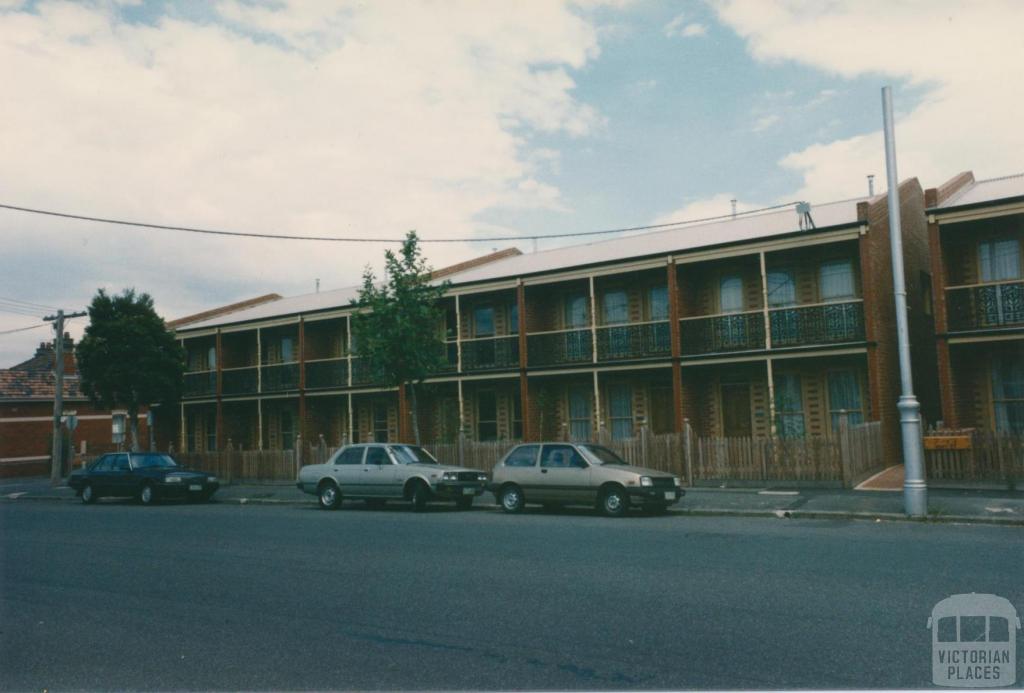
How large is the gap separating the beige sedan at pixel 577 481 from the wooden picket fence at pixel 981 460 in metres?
6.15

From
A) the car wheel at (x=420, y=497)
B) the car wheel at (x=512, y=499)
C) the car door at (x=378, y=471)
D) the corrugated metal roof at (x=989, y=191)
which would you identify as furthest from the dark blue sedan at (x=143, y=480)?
the corrugated metal roof at (x=989, y=191)

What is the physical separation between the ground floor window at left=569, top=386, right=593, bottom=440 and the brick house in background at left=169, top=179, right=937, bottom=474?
0.16 feet

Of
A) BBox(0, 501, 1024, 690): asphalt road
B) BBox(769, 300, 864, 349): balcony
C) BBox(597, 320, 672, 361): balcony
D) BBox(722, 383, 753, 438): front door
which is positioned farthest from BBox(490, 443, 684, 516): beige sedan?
BBox(722, 383, 753, 438): front door

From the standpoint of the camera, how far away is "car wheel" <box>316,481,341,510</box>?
61.3 ft

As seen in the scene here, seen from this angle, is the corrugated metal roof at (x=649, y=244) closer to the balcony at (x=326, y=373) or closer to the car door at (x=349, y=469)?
the balcony at (x=326, y=373)

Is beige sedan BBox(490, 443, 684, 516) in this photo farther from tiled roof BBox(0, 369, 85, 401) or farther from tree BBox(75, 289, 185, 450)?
tiled roof BBox(0, 369, 85, 401)

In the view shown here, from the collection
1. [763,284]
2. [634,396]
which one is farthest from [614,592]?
[634,396]

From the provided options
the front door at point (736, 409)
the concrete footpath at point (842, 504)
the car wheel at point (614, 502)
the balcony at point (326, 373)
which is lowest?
the concrete footpath at point (842, 504)

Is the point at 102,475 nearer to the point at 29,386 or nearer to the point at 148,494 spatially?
the point at 148,494

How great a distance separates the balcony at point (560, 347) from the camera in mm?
25656

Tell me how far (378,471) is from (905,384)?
1077 cm

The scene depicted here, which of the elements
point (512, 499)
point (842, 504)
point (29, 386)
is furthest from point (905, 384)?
point (29, 386)

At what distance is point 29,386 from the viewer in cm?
4003

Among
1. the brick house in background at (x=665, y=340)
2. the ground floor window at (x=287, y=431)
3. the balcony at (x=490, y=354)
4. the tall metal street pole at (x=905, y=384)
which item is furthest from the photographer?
the ground floor window at (x=287, y=431)
